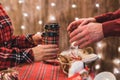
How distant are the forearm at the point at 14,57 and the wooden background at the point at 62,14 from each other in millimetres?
959

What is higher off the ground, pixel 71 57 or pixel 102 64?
pixel 71 57

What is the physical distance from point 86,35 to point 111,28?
180 mm

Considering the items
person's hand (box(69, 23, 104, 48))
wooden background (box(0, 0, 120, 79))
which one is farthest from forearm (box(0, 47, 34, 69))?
wooden background (box(0, 0, 120, 79))

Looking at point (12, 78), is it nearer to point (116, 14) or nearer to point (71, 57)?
point (71, 57)

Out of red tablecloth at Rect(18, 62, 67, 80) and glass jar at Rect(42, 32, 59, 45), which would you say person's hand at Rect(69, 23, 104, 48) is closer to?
glass jar at Rect(42, 32, 59, 45)

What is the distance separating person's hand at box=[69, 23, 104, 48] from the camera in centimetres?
139

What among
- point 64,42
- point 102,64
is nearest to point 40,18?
point 64,42

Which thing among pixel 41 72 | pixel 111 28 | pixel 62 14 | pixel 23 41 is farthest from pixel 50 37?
pixel 62 14

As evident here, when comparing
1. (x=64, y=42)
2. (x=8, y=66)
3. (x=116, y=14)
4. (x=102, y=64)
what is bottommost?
(x=102, y=64)

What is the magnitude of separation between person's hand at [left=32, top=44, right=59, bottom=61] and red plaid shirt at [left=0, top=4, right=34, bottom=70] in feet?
0.16

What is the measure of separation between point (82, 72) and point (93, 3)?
1221 millimetres

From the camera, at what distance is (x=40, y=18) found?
2.61 m

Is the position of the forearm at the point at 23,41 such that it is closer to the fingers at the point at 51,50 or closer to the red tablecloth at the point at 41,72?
the red tablecloth at the point at 41,72

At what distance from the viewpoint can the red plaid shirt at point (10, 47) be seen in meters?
1.68
